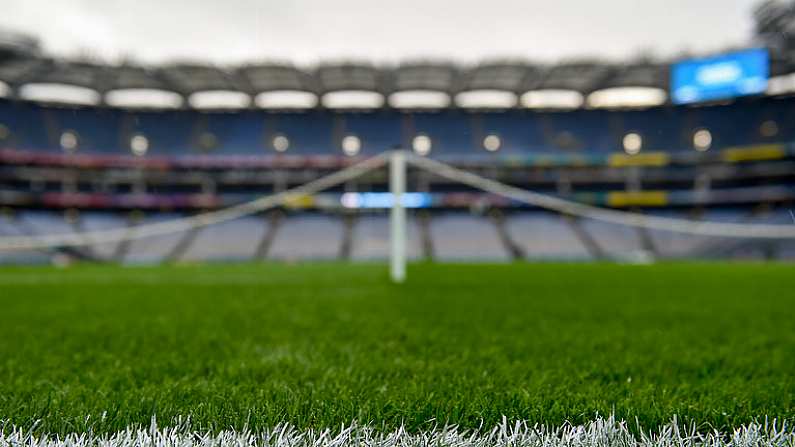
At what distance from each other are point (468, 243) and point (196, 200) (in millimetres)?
16271

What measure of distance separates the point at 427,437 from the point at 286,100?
29981 millimetres

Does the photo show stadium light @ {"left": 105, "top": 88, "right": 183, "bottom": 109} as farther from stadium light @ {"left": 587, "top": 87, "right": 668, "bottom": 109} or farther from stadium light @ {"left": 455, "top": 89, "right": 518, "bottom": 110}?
stadium light @ {"left": 587, "top": 87, "right": 668, "bottom": 109}

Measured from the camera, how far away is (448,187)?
29.6 metres

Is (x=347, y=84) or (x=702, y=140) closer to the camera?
(x=347, y=84)

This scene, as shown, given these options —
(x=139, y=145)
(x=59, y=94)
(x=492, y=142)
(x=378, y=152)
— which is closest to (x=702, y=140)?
(x=492, y=142)

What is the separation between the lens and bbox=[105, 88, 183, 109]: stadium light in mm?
27173

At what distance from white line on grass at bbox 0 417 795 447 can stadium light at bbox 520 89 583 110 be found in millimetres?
28828

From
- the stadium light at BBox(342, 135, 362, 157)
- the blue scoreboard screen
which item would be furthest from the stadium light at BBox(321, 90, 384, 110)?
the blue scoreboard screen

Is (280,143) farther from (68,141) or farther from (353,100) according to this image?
(68,141)

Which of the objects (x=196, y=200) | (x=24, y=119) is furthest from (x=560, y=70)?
(x=24, y=119)

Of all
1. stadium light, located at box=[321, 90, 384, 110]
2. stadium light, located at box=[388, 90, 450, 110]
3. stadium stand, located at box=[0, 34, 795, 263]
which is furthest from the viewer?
stadium light, located at box=[321, 90, 384, 110]

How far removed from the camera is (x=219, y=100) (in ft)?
93.6

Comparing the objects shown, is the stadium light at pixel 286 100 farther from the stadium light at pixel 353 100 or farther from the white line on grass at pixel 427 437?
the white line on grass at pixel 427 437

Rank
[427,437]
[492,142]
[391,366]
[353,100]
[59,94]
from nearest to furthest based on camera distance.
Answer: [427,437] < [391,366] < [59,94] < [353,100] < [492,142]
